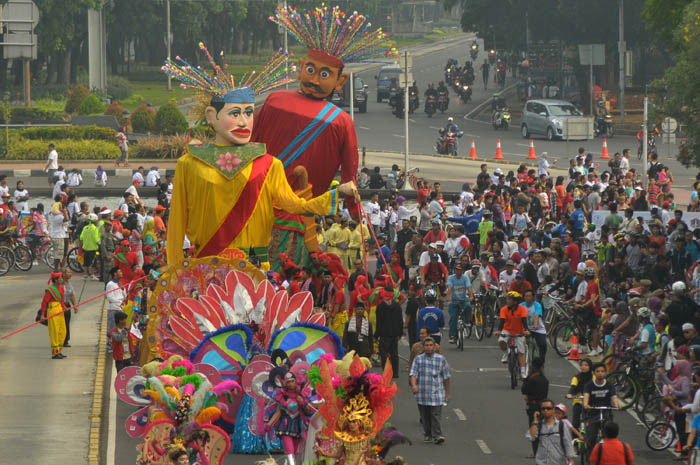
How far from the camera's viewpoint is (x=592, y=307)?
21969 mm

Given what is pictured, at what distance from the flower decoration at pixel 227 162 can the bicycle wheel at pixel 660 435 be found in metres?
5.83

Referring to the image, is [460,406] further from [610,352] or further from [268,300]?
[268,300]

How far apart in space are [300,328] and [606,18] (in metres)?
51.0

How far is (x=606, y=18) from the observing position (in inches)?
2499

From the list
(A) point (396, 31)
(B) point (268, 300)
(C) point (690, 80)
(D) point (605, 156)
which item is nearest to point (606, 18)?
(D) point (605, 156)

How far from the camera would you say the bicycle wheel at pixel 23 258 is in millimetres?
30255

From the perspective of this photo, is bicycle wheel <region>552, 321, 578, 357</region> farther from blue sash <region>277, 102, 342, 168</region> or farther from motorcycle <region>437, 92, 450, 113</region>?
motorcycle <region>437, 92, 450, 113</region>

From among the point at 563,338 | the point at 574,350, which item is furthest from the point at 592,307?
the point at 574,350

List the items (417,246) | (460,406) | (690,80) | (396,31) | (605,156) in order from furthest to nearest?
(396,31), (605,156), (417,246), (690,80), (460,406)

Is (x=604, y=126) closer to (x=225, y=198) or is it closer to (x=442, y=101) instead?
(x=442, y=101)

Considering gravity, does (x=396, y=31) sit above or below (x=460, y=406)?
above

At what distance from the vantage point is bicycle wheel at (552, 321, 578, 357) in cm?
2214

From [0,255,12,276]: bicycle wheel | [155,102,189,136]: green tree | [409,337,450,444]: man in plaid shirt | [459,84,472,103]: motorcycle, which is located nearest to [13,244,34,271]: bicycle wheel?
[0,255,12,276]: bicycle wheel

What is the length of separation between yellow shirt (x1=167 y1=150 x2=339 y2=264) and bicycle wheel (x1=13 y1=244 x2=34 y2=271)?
14.5 metres
